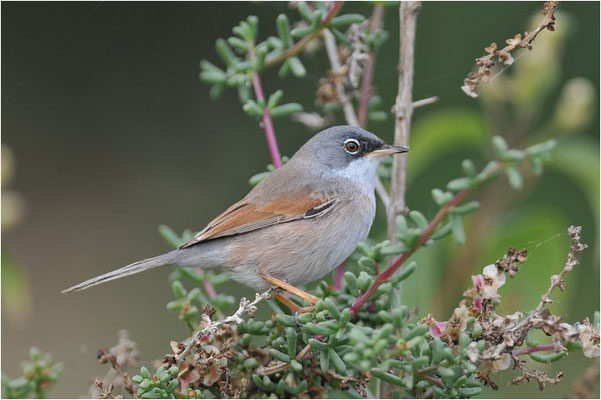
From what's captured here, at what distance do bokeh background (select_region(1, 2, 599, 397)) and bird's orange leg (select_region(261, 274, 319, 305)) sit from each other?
2.27 metres

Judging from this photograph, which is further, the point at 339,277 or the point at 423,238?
the point at 339,277

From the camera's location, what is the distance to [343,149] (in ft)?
12.3

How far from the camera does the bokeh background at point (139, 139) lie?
6.11 metres

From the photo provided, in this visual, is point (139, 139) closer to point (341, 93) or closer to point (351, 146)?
point (351, 146)

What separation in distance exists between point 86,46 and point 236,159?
Result: 186cm

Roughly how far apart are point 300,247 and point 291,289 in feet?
1.01

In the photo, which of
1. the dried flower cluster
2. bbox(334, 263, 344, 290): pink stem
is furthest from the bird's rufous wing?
the dried flower cluster

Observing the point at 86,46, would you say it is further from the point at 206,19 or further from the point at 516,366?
the point at 516,366

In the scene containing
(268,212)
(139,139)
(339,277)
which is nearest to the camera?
(339,277)

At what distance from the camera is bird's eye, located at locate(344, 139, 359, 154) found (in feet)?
12.0

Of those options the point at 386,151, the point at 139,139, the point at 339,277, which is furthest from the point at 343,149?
the point at 139,139

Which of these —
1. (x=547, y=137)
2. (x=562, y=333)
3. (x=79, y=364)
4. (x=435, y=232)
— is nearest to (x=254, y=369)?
(x=435, y=232)

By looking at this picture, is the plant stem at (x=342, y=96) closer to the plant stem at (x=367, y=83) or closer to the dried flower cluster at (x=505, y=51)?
the plant stem at (x=367, y=83)

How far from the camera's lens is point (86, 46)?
7523mm
